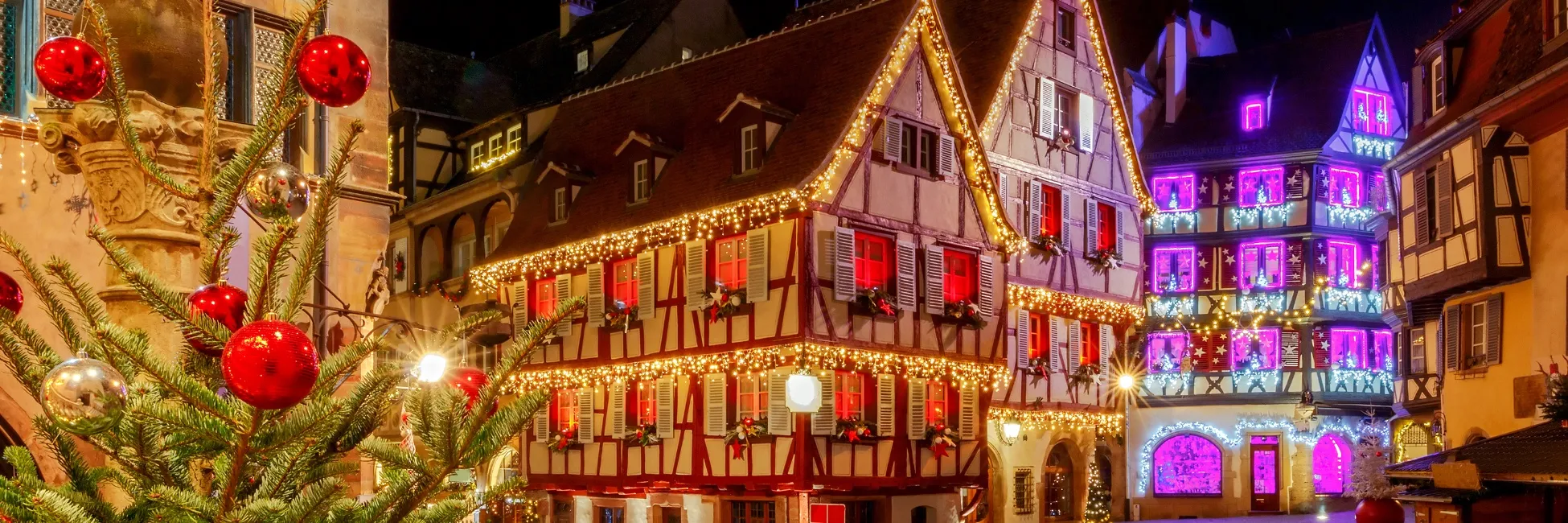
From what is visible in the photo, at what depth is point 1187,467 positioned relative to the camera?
110 ft

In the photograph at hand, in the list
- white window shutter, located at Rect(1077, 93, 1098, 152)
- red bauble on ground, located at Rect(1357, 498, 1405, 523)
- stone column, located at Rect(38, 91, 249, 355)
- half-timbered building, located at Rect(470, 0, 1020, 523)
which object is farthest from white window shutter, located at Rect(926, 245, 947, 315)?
stone column, located at Rect(38, 91, 249, 355)

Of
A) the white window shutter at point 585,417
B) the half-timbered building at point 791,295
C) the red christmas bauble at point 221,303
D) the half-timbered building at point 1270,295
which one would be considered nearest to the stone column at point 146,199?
the red christmas bauble at point 221,303

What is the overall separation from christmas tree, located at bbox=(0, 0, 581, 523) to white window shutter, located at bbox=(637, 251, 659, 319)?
1814 cm

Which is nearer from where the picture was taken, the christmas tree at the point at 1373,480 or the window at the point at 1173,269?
the christmas tree at the point at 1373,480

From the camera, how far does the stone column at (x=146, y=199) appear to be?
6078 mm

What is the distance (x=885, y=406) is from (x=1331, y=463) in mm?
16303

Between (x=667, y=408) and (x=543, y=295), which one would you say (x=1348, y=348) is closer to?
(x=667, y=408)

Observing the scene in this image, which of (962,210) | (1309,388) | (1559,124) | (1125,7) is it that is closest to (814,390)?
(962,210)

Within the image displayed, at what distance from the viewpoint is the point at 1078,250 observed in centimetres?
2562

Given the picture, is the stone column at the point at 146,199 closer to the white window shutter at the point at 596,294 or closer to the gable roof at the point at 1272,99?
the white window shutter at the point at 596,294

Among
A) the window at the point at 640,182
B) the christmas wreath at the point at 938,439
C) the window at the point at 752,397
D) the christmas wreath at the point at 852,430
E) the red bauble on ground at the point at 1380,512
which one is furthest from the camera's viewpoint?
the window at the point at 640,182

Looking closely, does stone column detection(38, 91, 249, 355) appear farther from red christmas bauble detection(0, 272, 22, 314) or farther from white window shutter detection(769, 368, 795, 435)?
white window shutter detection(769, 368, 795, 435)

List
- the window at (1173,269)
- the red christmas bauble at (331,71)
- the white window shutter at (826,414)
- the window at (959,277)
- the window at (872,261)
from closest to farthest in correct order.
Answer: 1. the red christmas bauble at (331,71)
2. the white window shutter at (826,414)
3. the window at (872,261)
4. the window at (959,277)
5. the window at (1173,269)

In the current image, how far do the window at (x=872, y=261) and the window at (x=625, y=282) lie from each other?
4.19 m
